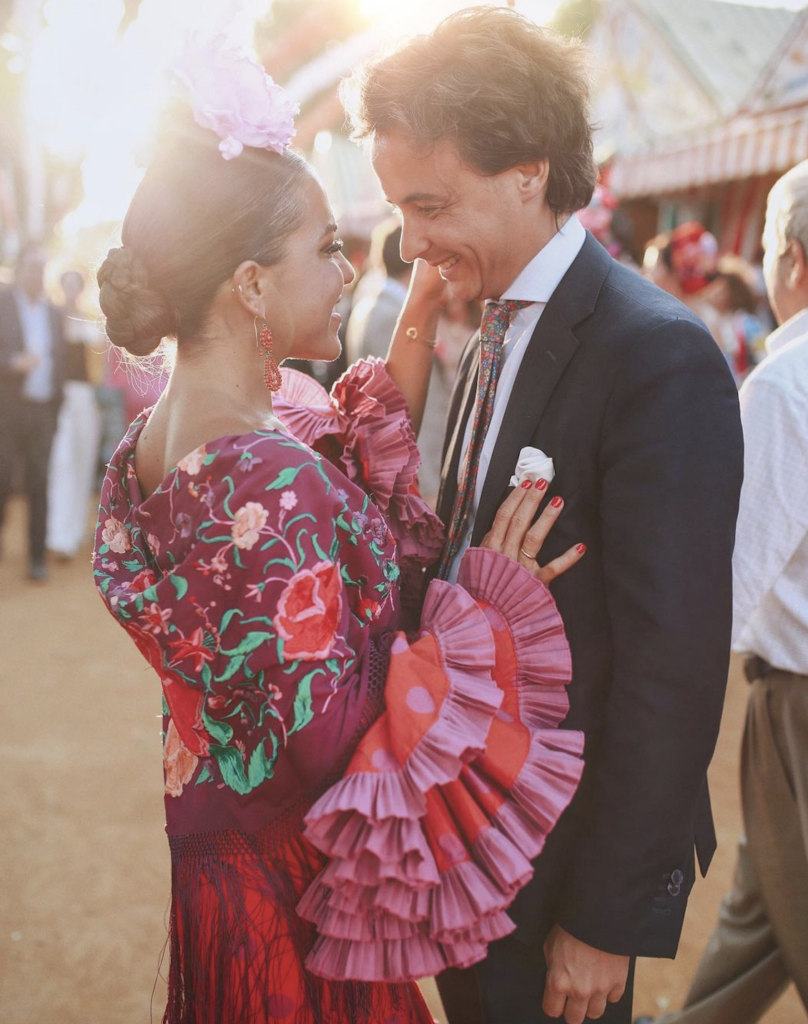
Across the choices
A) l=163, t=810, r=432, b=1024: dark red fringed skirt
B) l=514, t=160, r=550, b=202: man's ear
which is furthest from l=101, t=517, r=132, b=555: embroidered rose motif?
l=514, t=160, r=550, b=202: man's ear

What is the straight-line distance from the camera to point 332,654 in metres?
1.43

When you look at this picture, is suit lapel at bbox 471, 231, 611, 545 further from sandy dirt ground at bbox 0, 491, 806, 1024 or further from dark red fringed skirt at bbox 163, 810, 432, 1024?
sandy dirt ground at bbox 0, 491, 806, 1024

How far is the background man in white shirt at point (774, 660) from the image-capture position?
2010 mm

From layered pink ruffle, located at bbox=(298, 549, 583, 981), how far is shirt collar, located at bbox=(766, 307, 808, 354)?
122cm

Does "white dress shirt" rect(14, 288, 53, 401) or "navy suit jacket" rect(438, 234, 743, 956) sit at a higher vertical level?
"navy suit jacket" rect(438, 234, 743, 956)

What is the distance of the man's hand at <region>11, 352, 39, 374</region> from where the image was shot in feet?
22.5

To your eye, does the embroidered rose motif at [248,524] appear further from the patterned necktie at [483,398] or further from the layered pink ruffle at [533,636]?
the patterned necktie at [483,398]

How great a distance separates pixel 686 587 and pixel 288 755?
2.30ft

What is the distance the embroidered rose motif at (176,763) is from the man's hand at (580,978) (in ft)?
2.38

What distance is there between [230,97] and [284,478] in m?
0.66

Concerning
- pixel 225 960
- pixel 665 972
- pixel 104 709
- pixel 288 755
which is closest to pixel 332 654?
pixel 288 755

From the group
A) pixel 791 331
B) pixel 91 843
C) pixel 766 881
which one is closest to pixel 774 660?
pixel 766 881

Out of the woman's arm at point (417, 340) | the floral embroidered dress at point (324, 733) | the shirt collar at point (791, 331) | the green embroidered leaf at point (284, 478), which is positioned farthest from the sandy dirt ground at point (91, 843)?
the shirt collar at point (791, 331)

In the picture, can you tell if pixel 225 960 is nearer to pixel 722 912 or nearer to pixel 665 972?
pixel 722 912
